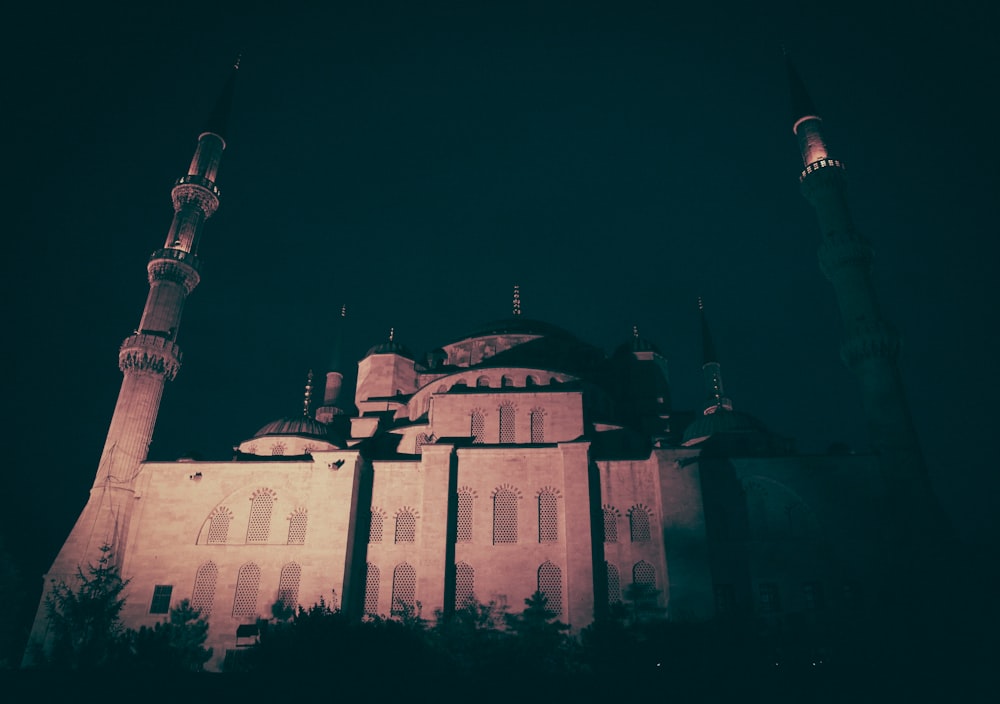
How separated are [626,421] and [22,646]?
1004 inches

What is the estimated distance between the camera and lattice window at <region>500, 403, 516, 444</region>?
2225 cm

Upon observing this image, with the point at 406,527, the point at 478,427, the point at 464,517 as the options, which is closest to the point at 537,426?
the point at 478,427

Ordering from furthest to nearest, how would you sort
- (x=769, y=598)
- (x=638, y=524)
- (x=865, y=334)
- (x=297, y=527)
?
1. (x=865, y=334)
2. (x=297, y=527)
3. (x=638, y=524)
4. (x=769, y=598)

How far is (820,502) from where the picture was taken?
1995cm

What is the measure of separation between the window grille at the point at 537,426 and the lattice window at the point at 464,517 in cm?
302

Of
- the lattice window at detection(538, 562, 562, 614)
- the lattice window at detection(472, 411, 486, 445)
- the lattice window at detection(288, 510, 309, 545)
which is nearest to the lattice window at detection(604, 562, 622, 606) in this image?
the lattice window at detection(538, 562, 562, 614)

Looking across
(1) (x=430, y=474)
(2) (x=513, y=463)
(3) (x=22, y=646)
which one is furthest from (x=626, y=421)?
(3) (x=22, y=646)

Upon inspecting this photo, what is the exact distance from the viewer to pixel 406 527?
20625 mm

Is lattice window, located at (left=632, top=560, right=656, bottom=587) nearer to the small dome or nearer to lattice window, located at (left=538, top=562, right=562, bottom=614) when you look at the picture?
lattice window, located at (left=538, top=562, right=562, bottom=614)

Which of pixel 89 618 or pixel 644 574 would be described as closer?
pixel 89 618

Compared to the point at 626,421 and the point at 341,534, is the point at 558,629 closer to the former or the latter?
the point at 341,534

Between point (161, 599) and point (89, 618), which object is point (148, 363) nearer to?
point (161, 599)

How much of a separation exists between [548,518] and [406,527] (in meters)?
4.41

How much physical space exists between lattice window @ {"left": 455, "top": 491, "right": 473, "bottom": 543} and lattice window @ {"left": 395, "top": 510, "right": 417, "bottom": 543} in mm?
1444
